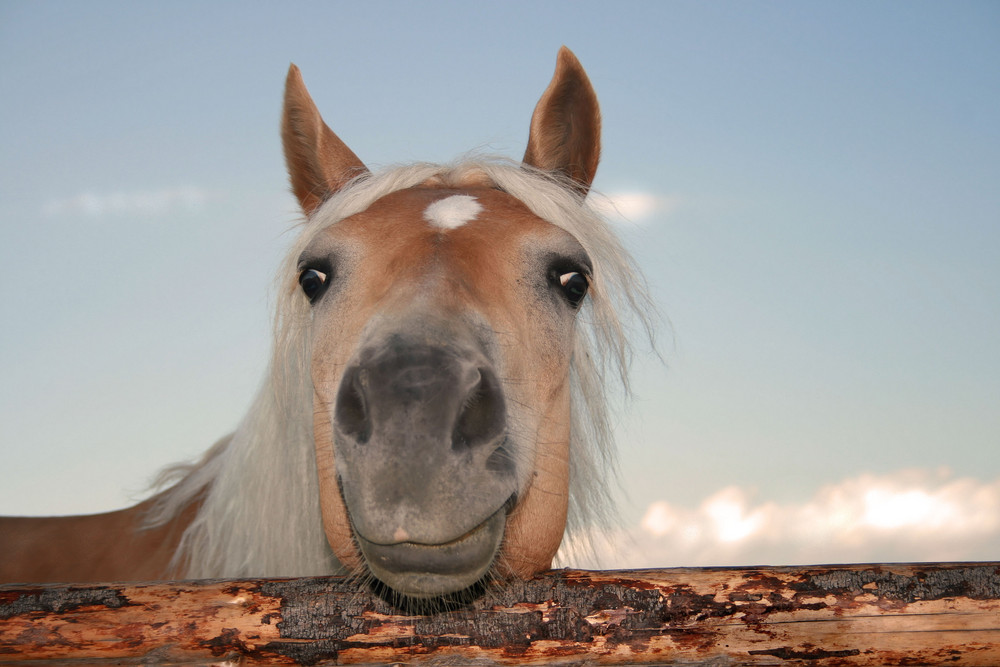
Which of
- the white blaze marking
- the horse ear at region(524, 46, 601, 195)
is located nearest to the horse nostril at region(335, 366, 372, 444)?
the white blaze marking

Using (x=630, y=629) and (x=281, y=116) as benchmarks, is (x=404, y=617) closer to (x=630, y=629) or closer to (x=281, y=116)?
(x=630, y=629)

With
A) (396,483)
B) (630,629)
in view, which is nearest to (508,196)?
(396,483)

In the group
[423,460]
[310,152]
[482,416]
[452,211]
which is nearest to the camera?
[423,460]

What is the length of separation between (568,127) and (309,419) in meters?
2.14

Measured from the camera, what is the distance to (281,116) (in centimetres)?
381

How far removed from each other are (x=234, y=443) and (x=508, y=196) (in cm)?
188

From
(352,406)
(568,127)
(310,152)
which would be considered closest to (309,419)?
(352,406)

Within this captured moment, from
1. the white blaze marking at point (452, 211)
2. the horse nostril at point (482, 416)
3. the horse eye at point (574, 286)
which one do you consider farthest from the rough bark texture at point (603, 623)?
the white blaze marking at point (452, 211)

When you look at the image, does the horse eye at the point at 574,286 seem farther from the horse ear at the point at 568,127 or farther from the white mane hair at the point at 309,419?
the horse ear at the point at 568,127

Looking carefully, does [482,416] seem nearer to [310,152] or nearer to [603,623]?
[603,623]

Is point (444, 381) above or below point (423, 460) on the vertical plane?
above

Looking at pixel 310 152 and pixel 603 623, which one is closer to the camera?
pixel 603 623

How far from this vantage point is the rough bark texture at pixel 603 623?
2.13 m

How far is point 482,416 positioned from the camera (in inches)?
83.0
